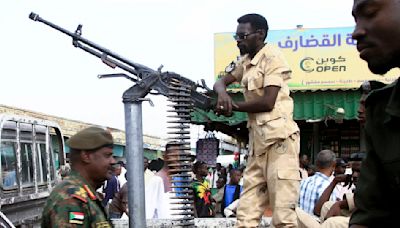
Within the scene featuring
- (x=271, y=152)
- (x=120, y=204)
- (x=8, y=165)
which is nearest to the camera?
(x=271, y=152)

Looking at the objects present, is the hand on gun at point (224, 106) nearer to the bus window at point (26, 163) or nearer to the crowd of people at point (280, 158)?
the crowd of people at point (280, 158)

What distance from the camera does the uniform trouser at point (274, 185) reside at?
375 cm

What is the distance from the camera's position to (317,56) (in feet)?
39.8

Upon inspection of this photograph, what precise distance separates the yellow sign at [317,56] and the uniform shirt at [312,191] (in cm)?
652

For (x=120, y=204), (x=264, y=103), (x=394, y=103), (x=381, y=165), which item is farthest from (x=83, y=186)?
(x=120, y=204)

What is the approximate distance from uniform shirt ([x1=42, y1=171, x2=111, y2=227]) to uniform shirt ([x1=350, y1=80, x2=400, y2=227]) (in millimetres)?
1465

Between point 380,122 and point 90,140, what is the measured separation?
183 centimetres

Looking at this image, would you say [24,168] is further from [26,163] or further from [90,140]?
[90,140]

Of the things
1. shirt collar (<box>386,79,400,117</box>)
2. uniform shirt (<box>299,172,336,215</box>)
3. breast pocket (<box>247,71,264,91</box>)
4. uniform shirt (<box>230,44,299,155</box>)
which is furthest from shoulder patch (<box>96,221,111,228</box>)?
uniform shirt (<box>299,172,336,215</box>)

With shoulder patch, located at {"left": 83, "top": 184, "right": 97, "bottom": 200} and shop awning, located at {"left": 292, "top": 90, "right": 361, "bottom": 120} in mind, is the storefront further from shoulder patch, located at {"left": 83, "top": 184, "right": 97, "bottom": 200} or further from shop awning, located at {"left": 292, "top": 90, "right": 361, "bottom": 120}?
shoulder patch, located at {"left": 83, "top": 184, "right": 97, "bottom": 200}

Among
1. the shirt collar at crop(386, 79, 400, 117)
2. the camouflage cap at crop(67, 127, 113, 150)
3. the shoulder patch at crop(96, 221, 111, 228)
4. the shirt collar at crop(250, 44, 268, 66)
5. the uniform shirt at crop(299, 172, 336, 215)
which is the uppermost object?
the shirt collar at crop(250, 44, 268, 66)

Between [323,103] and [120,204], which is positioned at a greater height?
[323,103]

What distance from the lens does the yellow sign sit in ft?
38.7

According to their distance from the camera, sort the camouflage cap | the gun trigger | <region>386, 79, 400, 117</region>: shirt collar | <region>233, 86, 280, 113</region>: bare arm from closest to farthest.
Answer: <region>386, 79, 400, 117</region>: shirt collar → the camouflage cap → the gun trigger → <region>233, 86, 280, 113</region>: bare arm
